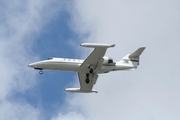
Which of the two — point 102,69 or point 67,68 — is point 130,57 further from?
point 67,68

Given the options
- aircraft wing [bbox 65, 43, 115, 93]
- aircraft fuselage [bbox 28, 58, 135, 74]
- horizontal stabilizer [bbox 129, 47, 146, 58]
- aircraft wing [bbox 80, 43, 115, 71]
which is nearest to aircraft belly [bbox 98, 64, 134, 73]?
aircraft fuselage [bbox 28, 58, 135, 74]

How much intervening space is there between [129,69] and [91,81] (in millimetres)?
6128

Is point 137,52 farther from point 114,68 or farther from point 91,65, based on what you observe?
point 91,65

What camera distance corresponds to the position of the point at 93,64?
69.4 metres

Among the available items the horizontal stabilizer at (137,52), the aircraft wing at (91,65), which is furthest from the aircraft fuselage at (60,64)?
the horizontal stabilizer at (137,52)

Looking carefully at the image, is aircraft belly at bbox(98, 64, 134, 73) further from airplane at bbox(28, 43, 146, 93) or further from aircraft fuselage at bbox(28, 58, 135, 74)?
aircraft fuselage at bbox(28, 58, 135, 74)

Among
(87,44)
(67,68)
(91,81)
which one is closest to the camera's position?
(87,44)

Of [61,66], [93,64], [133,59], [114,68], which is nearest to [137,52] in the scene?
[133,59]

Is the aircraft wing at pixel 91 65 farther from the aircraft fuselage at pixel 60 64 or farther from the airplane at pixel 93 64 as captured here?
the aircraft fuselage at pixel 60 64

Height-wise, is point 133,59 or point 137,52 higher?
point 137,52

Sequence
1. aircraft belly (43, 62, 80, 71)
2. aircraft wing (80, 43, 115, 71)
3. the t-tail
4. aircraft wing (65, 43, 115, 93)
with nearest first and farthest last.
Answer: aircraft wing (80, 43, 115, 71)
aircraft wing (65, 43, 115, 93)
aircraft belly (43, 62, 80, 71)
the t-tail

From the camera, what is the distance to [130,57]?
73.6 meters

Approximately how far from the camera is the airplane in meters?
67.8

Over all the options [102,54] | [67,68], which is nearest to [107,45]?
[102,54]
